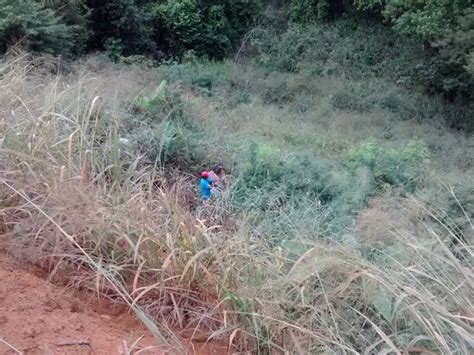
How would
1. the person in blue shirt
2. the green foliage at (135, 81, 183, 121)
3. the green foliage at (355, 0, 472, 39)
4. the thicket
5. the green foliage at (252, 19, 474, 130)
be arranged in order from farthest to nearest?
1. the green foliage at (252, 19, 474, 130)
2. the green foliage at (355, 0, 472, 39)
3. the thicket
4. the green foliage at (135, 81, 183, 121)
5. the person in blue shirt

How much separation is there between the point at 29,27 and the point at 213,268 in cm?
1061

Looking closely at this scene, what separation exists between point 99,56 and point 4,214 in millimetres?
12012

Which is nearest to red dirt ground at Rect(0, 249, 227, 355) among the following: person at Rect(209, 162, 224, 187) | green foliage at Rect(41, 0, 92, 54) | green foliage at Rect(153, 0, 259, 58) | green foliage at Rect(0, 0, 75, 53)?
person at Rect(209, 162, 224, 187)

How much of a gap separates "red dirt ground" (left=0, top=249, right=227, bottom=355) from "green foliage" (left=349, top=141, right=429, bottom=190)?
4904 mm

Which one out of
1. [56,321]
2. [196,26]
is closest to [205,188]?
[56,321]

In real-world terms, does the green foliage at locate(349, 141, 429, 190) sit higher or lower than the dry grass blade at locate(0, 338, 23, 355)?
lower

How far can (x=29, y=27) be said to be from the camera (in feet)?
39.2

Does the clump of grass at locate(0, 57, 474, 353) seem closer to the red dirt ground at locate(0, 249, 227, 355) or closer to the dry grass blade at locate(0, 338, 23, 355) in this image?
the red dirt ground at locate(0, 249, 227, 355)

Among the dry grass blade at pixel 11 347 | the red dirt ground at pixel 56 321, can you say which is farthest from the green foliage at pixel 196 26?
the dry grass blade at pixel 11 347

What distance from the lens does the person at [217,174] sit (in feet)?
19.0

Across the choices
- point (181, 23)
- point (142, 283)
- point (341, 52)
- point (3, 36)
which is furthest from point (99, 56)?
point (142, 283)

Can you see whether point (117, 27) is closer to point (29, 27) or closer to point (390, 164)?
point (29, 27)

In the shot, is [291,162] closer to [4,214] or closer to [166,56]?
[4,214]

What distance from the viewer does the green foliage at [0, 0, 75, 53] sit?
38.3 ft
